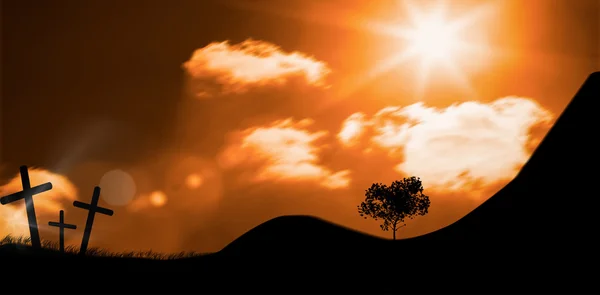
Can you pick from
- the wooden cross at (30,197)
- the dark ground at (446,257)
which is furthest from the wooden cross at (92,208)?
the dark ground at (446,257)

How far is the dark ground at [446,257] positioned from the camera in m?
26.8

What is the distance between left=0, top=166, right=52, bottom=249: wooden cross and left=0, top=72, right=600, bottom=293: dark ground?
128 centimetres

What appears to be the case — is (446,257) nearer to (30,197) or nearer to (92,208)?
(92,208)

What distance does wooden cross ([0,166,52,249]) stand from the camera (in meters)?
32.9

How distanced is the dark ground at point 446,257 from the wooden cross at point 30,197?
128 cm

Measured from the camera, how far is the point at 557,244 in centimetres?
2756

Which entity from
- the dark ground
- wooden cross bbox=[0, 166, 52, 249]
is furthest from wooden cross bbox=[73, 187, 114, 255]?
the dark ground

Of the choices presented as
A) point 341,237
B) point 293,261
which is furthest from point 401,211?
point 293,261

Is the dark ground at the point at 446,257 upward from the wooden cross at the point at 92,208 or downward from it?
downward

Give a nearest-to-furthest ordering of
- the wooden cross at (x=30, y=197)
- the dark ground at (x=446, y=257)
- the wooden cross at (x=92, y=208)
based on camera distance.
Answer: the dark ground at (x=446, y=257) → the wooden cross at (x=30, y=197) → the wooden cross at (x=92, y=208)

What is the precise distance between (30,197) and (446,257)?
22.8m

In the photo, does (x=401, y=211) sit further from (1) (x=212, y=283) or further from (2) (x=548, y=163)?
(1) (x=212, y=283)

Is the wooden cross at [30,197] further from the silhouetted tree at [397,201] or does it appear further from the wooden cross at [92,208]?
the silhouetted tree at [397,201]

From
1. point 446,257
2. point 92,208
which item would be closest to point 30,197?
point 92,208
